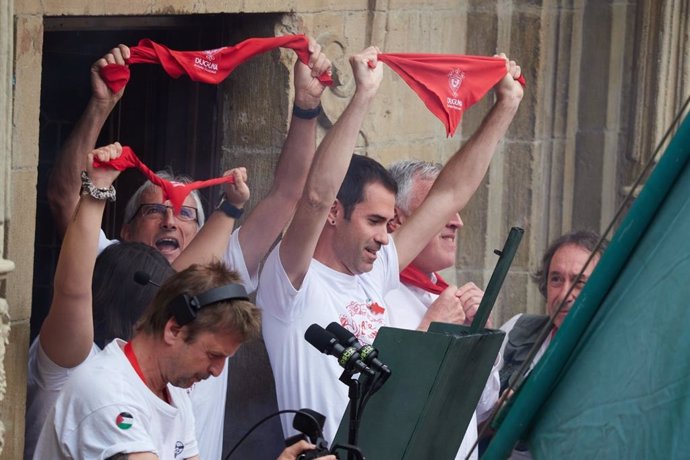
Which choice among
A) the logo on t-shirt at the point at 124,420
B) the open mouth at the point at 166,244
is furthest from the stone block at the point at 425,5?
the logo on t-shirt at the point at 124,420

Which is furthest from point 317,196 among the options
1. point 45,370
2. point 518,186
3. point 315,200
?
point 518,186

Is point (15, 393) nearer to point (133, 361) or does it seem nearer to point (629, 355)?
point (133, 361)

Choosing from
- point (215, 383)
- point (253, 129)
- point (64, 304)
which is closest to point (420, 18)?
point (253, 129)

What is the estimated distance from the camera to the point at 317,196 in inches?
163

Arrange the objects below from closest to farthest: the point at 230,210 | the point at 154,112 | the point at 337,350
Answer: the point at 337,350 < the point at 230,210 < the point at 154,112

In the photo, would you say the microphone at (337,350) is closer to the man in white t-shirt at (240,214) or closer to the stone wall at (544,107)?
the man in white t-shirt at (240,214)

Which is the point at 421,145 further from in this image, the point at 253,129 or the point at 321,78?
the point at 321,78

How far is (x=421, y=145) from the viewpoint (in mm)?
6281

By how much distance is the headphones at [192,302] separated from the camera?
3.16 meters

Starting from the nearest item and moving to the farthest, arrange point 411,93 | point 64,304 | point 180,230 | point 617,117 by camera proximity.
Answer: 1. point 64,304
2. point 180,230
3. point 411,93
4. point 617,117

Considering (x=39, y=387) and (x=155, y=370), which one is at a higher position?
(x=155, y=370)

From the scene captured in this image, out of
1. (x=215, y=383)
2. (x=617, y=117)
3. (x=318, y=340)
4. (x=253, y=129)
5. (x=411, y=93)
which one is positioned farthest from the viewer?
(x=617, y=117)

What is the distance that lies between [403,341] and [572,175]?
12.8 feet

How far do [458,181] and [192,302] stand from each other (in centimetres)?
204
